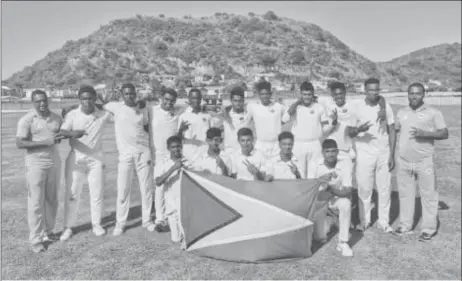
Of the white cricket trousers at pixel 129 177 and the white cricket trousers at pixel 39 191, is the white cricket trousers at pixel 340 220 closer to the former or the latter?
the white cricket trousers at pixel 129 177

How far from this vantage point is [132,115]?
5.66 meters

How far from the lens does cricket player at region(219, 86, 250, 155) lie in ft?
19.6

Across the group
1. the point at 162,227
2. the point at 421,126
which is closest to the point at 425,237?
the point at 421,126

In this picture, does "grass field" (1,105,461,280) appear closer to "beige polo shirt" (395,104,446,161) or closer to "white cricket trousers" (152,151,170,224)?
"white cricket trousers" (152,151,170,224)

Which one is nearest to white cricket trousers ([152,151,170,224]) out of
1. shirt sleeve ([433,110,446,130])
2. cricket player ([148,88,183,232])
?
cricket player ([148,88,183,232])

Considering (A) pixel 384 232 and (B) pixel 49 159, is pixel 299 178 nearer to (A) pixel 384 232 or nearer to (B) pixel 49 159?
(A) pixel 384 232

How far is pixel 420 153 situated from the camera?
219 inches

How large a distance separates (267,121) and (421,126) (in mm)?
2316

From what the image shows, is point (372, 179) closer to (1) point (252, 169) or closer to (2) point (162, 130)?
(1) point (252, 169)

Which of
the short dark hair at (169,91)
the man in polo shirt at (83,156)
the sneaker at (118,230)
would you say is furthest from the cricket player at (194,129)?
the sneaker at (118,230)

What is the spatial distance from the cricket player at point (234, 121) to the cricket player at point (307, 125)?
0.70 metres

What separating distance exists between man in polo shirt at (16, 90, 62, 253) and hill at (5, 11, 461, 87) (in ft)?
204

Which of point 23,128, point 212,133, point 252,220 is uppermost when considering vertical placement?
point 23,128

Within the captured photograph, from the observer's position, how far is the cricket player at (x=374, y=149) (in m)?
5.70
